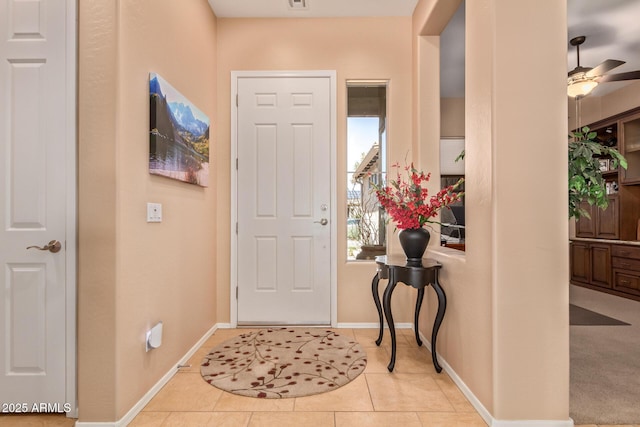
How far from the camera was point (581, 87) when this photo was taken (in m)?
3.17

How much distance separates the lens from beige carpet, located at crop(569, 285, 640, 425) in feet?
5.98

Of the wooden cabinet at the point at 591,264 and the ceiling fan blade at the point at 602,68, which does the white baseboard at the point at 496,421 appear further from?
the wooden cabinet at the point at 591,264

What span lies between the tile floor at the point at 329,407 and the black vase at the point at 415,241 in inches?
32.9

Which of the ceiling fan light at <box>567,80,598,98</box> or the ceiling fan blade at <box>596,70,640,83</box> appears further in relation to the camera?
the ceiling fan light at <box>567,80,598,98</box>

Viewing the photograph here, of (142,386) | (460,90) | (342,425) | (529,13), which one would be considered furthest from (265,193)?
(460,90)

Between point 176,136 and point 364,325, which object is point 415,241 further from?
point 176,136

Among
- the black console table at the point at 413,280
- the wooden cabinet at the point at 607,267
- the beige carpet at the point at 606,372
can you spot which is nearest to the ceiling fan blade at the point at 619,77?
the beige carpet at the point at 606,372

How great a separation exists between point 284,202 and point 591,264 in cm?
502

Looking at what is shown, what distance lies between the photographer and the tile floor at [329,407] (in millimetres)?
1751

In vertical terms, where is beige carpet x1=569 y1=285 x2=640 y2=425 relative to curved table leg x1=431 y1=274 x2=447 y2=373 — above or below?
below

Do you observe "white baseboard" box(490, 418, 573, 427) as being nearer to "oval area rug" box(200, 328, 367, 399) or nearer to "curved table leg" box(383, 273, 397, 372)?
"curved table leg" box(383, 273, 397, 372)

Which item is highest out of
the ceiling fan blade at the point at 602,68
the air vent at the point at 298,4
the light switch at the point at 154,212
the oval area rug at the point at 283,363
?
the air vent at the point at 298,4

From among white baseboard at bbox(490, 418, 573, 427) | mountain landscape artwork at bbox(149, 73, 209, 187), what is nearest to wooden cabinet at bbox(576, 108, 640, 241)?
white baseboard at bbox(490, 418, 573, 427)

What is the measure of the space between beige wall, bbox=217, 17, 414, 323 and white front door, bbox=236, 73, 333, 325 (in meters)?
0.14
